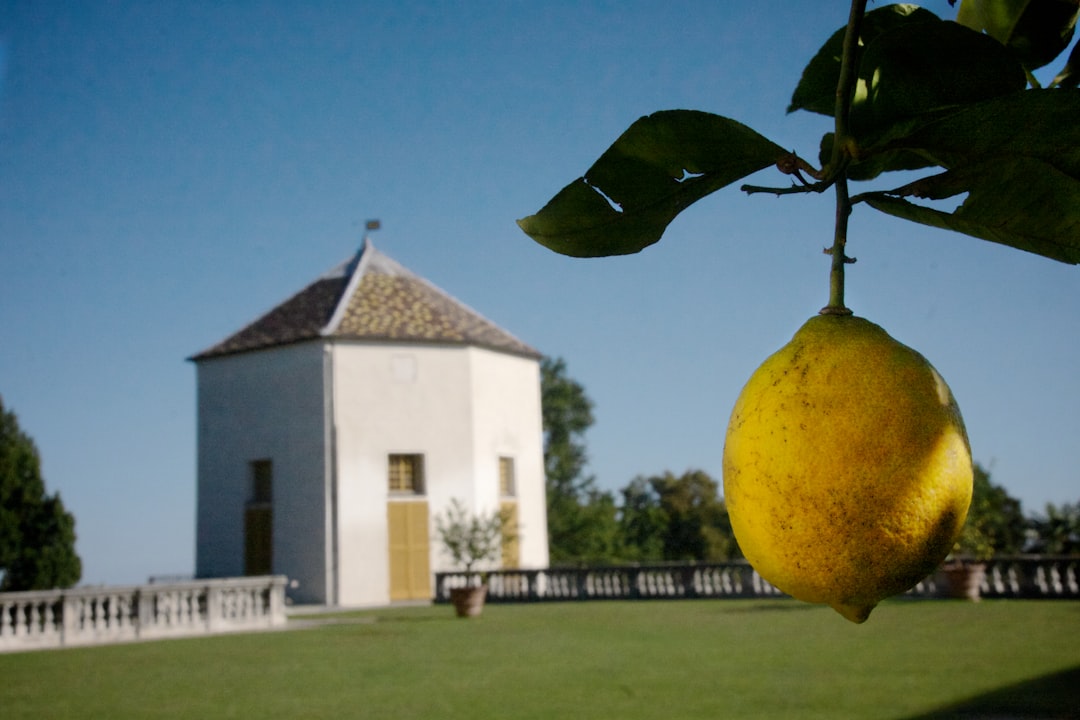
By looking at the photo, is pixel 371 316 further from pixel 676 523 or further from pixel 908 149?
pixel 908 149

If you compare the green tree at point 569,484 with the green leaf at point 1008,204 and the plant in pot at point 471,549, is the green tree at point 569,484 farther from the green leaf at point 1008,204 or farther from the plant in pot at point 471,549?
the green leaf at point 1008,204

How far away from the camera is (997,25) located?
0.91 m

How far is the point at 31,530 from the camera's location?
21812mm

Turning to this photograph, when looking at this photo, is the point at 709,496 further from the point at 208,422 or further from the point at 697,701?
the point at 697,701

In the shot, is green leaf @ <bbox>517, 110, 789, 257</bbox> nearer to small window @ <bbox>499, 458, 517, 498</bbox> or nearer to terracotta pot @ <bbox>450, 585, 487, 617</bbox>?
terracotta pot @ <bbox>450, 585, 487, 617</bbox>

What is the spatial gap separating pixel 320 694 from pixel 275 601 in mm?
12120

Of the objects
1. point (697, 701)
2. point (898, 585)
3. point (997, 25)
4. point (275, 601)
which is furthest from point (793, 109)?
point (275, 601)

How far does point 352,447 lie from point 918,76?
2927cm

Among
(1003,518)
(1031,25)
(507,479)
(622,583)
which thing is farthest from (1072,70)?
(1003,518)

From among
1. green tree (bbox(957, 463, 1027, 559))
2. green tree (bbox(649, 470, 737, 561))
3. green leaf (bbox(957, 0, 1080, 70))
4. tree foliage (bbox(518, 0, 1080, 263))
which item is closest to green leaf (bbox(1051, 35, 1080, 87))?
green leaf (bbox(957, 0, 1080, 70))

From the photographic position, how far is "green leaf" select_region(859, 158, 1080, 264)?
2.20 feet

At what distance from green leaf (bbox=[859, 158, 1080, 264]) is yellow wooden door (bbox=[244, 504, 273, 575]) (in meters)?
30.8

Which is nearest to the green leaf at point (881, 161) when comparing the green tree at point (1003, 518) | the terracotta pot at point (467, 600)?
the terracotta pot at point (467, 600)

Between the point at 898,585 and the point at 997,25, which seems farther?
the point at 997,25
